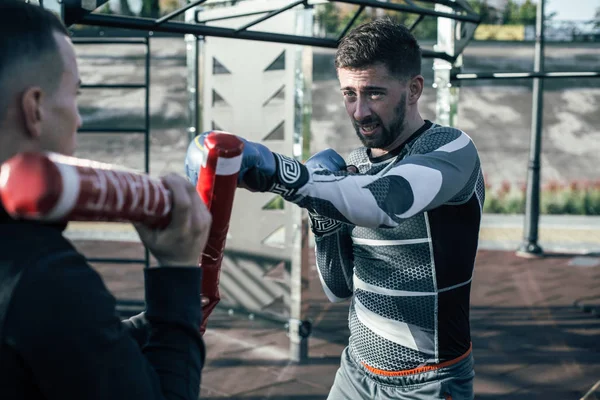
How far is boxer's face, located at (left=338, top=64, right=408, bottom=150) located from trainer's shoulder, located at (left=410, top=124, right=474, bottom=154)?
124 millimetres

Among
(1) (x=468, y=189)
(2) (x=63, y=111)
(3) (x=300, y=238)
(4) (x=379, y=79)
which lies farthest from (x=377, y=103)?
(3) (x=300, y=238)

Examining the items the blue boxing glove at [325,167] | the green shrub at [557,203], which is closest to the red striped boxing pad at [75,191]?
the blue boxing glove at [325,167]

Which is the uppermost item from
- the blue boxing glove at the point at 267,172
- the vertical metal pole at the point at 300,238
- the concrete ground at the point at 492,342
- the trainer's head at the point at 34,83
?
the trainer's head at the point at 34,83

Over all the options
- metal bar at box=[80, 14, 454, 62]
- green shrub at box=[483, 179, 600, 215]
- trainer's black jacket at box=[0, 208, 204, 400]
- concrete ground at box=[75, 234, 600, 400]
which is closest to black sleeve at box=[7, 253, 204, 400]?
trainer's black jacket at box=[0, 208, 204, 400]

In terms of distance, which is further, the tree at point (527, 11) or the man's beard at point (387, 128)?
the tree at point (527, 11)

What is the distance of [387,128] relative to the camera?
221cm

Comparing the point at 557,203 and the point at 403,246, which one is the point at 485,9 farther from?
the point at 403,246

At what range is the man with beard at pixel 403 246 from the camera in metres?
2.08

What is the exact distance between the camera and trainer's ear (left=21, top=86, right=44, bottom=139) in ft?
3.08

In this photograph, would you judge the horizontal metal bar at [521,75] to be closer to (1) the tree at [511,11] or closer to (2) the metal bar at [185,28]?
(2) the metal bar at [185,28]

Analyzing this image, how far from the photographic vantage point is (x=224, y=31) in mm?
3334

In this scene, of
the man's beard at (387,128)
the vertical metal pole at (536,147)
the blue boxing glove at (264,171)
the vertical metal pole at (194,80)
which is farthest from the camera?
the vertical metal pole at (536,147)

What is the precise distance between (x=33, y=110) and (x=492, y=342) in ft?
16.2

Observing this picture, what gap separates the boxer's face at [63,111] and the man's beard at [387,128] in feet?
4.24
